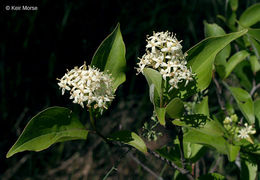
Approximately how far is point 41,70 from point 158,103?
7.02 feet

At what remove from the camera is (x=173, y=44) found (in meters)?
1.13

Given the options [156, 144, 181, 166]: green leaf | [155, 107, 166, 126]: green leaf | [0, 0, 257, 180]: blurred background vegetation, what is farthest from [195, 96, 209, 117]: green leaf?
[0, 0, 257, 180]: blurred background vegetation

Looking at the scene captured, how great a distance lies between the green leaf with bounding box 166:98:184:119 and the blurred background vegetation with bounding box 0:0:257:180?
1.52m

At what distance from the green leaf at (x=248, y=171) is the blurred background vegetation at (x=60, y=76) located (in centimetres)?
111

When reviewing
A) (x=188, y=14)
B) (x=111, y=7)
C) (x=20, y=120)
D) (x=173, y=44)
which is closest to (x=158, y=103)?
(x=173, y=44)

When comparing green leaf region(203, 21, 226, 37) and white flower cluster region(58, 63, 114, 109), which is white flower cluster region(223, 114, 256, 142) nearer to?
green leaf region(203, 21, 226, 37)

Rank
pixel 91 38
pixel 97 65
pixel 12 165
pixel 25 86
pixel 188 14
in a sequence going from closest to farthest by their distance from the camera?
pixel 97 65 → pixel 12 165 → pixel 25 86 → pixel 91 38 → pixel 188 14

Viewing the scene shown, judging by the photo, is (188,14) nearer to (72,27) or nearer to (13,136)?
(72,27)

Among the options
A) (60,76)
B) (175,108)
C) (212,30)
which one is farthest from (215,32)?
(60,76)

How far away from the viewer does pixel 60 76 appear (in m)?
2.96

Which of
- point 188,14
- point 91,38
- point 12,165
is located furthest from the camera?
point 188,14

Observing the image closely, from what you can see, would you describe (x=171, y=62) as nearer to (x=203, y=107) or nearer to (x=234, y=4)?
(x=203, y=107)

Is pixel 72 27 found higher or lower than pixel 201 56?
higher

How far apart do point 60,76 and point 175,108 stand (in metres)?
2.13
